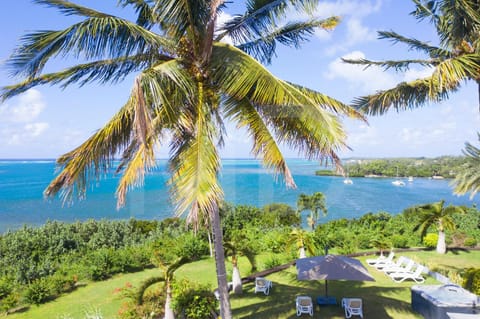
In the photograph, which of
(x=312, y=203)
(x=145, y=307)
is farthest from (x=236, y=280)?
(x=312, y=203)

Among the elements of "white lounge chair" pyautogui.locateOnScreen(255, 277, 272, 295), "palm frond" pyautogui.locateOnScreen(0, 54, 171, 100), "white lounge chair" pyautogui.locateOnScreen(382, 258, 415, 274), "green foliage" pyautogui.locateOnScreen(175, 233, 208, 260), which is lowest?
"green foliage" pyautogui.locateOnScreen(175, 233, 208, 260)

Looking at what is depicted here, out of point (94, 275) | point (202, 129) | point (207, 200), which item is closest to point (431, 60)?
point (202, 129)

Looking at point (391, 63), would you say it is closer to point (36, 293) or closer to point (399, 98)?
point (399, 98)

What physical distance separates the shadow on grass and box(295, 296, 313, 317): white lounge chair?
0.17 m

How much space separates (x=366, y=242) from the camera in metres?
14.9

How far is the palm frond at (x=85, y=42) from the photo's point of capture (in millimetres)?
4152

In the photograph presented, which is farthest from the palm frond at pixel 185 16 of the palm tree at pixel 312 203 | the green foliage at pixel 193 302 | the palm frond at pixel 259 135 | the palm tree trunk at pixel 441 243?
the palm tree at pixel 312 203

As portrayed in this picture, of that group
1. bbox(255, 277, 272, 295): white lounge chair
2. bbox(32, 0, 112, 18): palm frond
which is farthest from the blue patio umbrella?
bbox(32, 0, 112, 18): palm frond

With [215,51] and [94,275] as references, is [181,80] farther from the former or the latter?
[94,275]

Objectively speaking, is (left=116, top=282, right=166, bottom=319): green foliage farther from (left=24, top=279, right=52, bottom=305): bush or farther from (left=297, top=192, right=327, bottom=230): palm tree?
(left=297, top=192, right=327, bottom=230): palm tree

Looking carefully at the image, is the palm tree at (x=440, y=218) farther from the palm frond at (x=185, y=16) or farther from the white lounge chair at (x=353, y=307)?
the palm frond at (x=185, y=16)

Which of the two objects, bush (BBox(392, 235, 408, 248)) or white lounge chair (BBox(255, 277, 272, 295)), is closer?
white lounge chair (BBox(255, 277, 272, 295))

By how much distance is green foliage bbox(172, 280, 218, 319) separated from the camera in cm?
710

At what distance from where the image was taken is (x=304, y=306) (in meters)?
7.61
